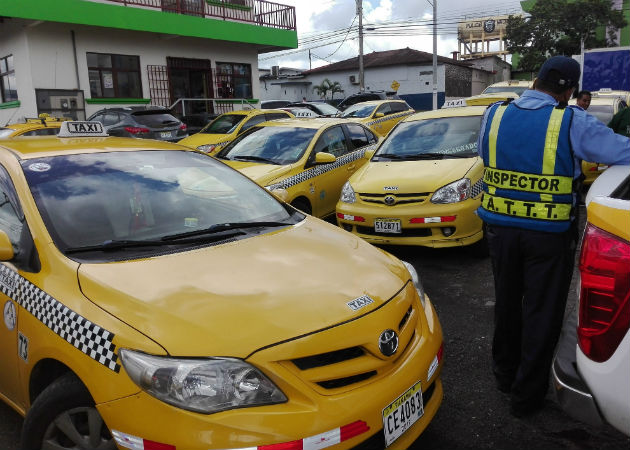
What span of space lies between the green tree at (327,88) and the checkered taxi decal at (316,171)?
116 ft

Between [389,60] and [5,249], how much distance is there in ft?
136

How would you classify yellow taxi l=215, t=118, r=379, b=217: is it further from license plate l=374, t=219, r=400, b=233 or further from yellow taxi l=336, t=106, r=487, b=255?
license plate l=374, t=219, r=400, b=233

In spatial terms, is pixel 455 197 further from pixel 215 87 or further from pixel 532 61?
pixel 532 61

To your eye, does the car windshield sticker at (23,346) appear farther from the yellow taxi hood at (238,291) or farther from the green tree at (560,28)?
the green tree at (560,28)

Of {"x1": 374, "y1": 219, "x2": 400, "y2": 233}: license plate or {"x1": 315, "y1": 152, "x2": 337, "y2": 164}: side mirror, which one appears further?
{"x1": 315, "y1": 152, "x2": 337, "y2": 164}: side mirror

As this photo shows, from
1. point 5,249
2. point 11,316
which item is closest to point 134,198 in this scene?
point 5,249

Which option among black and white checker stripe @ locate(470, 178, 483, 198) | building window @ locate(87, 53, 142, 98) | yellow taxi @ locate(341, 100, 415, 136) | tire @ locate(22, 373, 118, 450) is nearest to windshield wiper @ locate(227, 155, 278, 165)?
black and white checker stripe @ locate(470, 178, 483, 198)

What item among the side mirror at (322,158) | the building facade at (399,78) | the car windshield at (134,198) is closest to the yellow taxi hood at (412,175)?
the side mirror at (322,158)

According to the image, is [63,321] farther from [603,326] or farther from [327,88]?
[327,88]

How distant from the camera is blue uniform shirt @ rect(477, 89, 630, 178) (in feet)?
8.19

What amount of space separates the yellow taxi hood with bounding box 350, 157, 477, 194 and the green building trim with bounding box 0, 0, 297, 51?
40.6 ft

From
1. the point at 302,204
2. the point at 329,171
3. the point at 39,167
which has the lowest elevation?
the point at 302,204

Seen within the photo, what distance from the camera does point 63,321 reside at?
2.21 meters

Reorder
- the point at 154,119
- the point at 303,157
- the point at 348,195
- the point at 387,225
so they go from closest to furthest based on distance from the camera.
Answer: the point at 387,225 → the point at 348,195 → the point at 303,157 → the point at 154,119
